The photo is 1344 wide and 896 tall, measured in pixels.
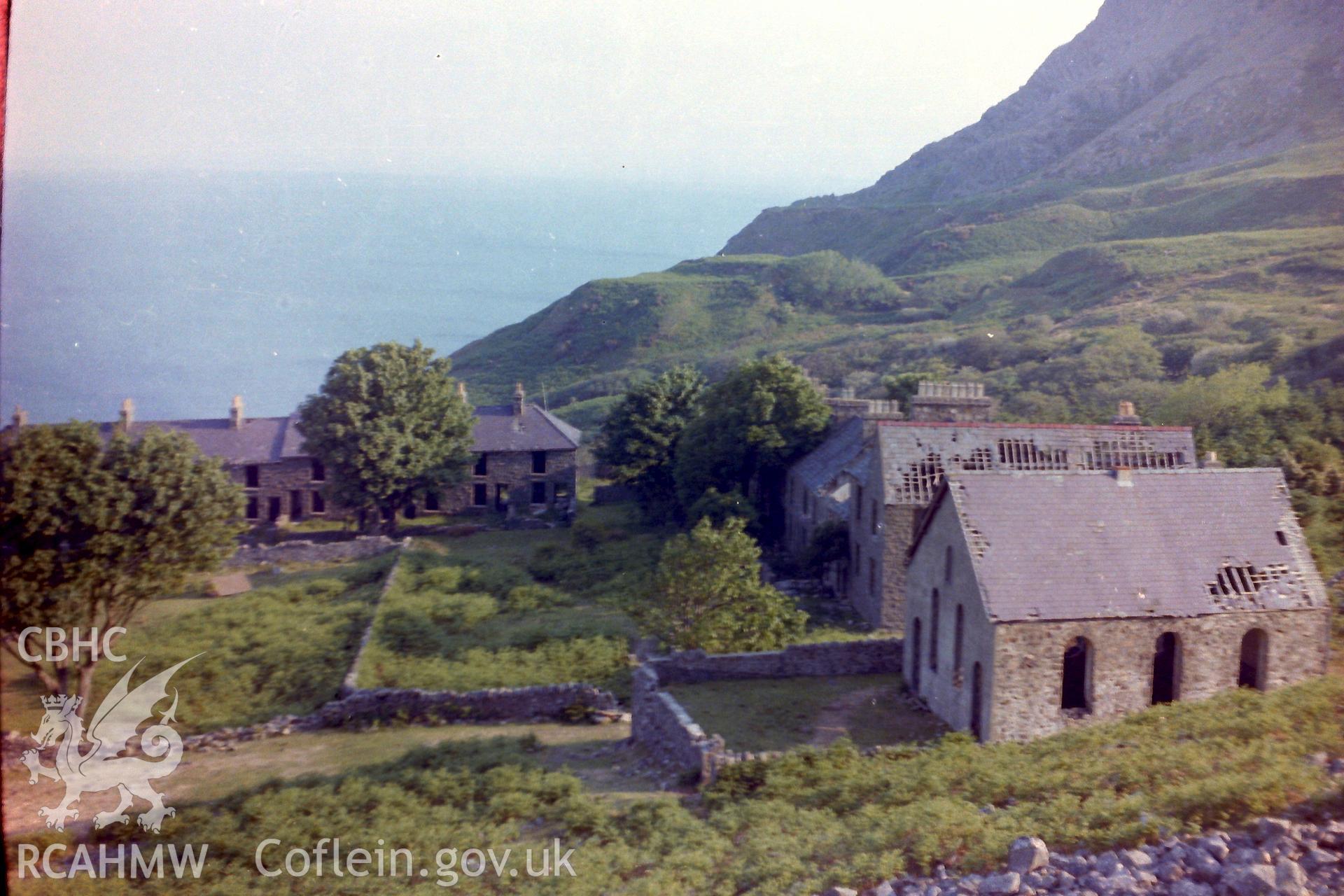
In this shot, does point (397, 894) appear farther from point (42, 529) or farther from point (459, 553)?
point (459, 553)

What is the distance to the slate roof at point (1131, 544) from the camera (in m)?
18.8

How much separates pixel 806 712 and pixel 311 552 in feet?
77.1

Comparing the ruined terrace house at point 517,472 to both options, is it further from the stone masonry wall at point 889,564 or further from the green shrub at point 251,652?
the stone masonry wall at point 889,564

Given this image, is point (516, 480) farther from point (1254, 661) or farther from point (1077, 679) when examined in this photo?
point (1254, 661)

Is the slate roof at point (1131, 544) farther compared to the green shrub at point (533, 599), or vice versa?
the green shrub at point (533, 599)

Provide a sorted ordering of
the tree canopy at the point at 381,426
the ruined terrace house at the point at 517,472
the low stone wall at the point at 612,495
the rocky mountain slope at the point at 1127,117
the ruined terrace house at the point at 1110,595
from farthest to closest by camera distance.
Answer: the rocky mountain slope at the point at 1127,117 → the low stone wall at the point at 612,495 → the ruined terrace house at the point at 517,472 → the tree canopy at the point at 381,426 → the ruined terrace house at the point at 1110,595

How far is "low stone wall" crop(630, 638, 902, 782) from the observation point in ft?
67.8

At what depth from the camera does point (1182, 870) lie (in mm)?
10062

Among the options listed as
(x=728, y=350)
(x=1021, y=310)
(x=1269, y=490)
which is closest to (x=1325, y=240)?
(x=1021, y=310)

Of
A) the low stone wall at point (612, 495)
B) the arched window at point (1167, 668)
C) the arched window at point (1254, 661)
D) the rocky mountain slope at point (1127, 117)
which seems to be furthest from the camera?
the rocky mountain slope at point (1127, 117)

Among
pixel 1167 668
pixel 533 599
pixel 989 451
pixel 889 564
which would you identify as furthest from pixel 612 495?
pixel 1167 668

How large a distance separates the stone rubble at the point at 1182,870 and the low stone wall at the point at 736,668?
9.60m

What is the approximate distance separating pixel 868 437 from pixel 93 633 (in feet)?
73.9

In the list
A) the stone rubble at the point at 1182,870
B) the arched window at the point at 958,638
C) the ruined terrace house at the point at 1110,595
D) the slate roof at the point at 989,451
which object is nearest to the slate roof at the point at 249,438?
the slate roof at the point at 989,451
